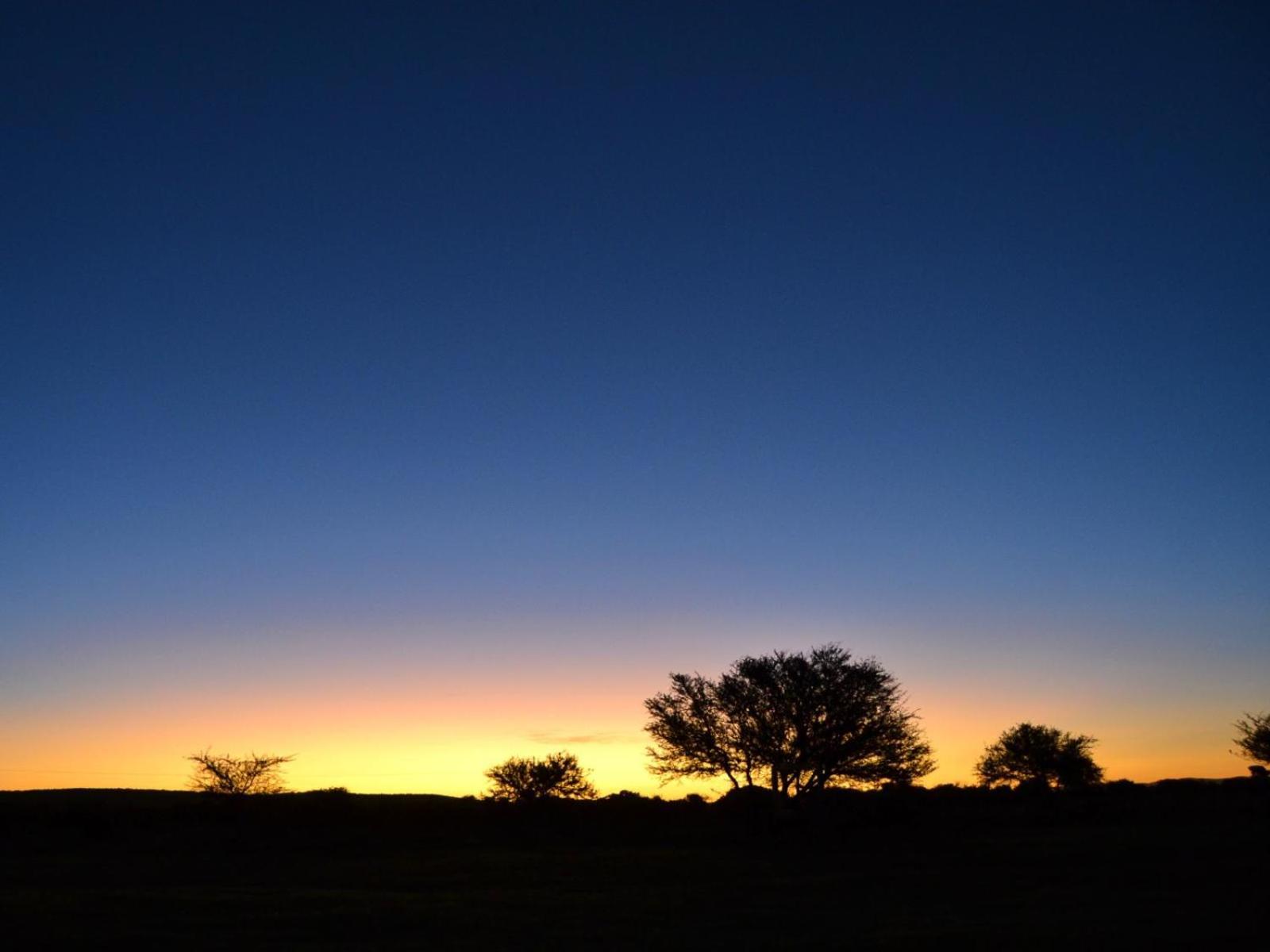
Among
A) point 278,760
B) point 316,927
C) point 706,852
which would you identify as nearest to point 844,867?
point 706,852

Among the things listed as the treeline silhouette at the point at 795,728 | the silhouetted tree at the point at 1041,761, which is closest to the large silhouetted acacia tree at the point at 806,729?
the treeline silhouette at the point at 795,728

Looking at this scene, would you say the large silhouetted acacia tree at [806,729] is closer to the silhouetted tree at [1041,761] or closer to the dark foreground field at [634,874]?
the dark foreground field at [634,874]

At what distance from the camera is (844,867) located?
36812mm

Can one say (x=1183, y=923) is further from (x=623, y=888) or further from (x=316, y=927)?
(x=316, y=927)

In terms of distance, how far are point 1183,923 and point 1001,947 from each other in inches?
214

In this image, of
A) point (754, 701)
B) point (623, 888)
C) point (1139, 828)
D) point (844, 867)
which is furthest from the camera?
point (754, 701)

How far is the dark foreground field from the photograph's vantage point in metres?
20.8

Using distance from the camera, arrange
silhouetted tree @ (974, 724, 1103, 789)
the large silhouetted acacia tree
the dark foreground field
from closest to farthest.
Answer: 1. the dark foreground field
2. the large silhouetted acacia tree
3. silhouetted tree @ (974, 724, 1103, 789)

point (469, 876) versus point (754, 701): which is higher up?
point (754, 701)

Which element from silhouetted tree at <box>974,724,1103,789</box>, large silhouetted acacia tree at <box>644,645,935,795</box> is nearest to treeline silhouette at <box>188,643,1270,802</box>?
large silhouetted acacia tree at <box>644,645,935,795</box>

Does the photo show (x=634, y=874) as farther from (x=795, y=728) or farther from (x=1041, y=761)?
(x=1041, y=761)

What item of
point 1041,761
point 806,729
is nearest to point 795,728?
point 806,729

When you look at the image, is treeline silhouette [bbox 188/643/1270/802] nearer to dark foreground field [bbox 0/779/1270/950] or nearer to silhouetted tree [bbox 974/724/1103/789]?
dark foreground field [bbox 0/779/1270/950]

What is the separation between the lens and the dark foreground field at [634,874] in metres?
20.8
